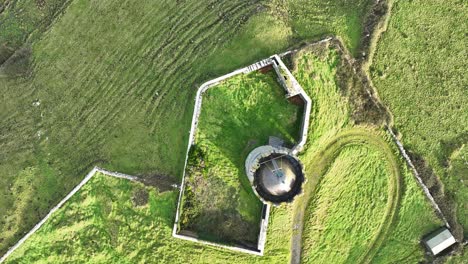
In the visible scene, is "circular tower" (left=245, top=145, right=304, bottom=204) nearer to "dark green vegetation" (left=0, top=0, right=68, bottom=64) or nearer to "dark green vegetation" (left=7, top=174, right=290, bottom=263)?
"dark green vegetation" (left=7, top=174, right=290, bottom=263)

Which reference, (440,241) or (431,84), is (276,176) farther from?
(431,84)

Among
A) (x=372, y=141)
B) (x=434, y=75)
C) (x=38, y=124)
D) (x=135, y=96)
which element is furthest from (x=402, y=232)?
(x=38, y=124)

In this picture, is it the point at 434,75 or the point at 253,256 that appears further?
the point at 434,75

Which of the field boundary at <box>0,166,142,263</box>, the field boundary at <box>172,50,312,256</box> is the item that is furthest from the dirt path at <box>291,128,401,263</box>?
the field boundary at <box>0,166,142,263</box>

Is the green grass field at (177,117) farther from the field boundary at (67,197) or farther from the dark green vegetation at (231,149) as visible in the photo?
the field boundary at (67,197)

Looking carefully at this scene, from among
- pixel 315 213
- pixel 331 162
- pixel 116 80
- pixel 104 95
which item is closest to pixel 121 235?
pixel 104 95

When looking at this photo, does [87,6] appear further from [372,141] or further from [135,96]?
A: [372,141]
